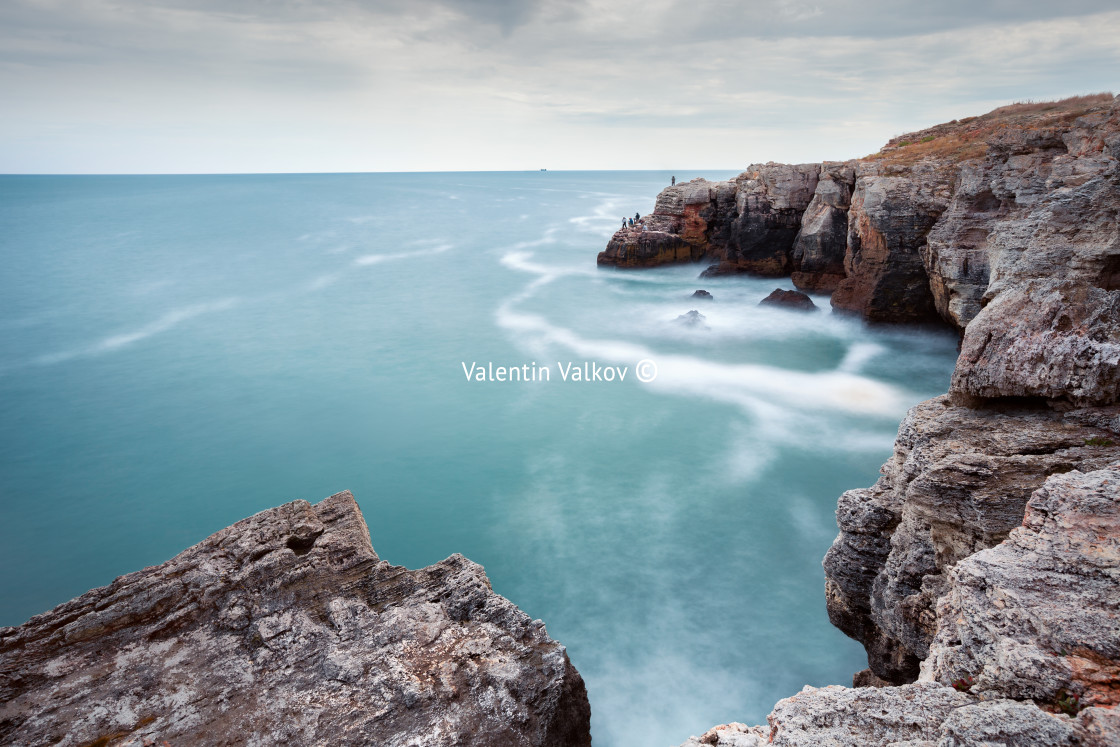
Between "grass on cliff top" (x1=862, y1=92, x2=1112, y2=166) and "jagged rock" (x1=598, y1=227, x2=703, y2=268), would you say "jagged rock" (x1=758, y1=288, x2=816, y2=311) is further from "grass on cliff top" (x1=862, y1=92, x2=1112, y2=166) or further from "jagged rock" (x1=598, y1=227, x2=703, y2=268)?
"jagged rock" (x1=598, y1=227, x2=703, y2=268)

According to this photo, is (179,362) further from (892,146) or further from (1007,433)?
(892,146)

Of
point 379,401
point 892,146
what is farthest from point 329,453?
point 892,146

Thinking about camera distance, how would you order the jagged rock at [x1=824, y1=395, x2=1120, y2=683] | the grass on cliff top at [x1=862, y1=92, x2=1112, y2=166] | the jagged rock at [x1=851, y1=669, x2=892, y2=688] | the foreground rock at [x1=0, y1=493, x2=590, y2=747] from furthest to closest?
the grass on cliff top at [x1=862, y1=92, x2=1112, y2=166], the jagged rock at [x1=851, y1=669, x2=892, y2=688], the jagged rock at [x1=824, y1=395, x2=1120, y2=683], the foreground rock at [x1=0, y1=493, x2=590, y2=747]

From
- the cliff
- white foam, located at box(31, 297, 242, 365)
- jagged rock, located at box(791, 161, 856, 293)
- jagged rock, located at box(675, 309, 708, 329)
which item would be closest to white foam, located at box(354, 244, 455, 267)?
white foam, located at box(31, 297, 242, 365)

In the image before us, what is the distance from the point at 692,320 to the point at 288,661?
84.9 ft

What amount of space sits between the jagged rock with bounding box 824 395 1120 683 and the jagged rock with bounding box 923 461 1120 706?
31.2 inches

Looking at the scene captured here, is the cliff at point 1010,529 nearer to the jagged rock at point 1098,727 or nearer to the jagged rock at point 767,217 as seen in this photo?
the jagged rock at point 1098,727

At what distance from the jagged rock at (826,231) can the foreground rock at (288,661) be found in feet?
93.6

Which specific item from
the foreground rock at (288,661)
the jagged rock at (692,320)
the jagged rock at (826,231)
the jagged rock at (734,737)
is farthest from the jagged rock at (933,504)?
the jagged rock at (826,231)

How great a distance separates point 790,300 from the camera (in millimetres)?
28906

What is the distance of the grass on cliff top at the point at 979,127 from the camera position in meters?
21.7

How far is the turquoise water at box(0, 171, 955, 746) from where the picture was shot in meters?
11.9

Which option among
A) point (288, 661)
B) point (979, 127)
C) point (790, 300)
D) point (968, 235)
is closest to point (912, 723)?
point (288, 661)

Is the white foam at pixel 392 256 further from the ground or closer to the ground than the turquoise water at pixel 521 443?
further from the ground
